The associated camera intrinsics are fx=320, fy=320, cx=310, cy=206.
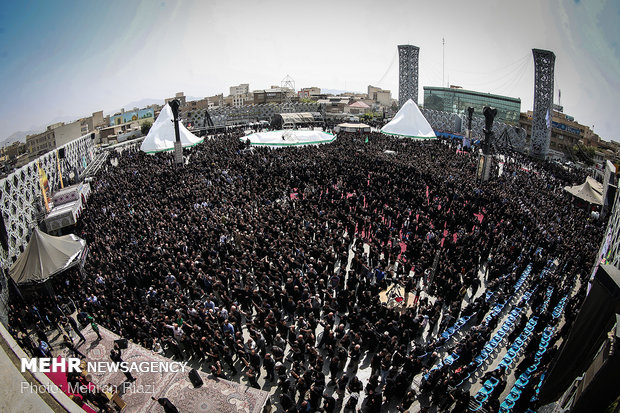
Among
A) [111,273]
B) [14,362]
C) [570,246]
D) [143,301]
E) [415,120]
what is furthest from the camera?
[415,120]

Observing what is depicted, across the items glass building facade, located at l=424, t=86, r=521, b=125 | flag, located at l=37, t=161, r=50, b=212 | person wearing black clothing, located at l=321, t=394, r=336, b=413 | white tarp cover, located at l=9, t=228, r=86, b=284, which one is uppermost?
glass building facade, located at l=424, t=86, r=521, b=125

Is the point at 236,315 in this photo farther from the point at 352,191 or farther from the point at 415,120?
the point at 415,120

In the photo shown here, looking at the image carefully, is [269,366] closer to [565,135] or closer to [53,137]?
[53,137]

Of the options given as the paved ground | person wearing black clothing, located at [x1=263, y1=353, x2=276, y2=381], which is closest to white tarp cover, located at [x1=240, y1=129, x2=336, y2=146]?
the paved ground

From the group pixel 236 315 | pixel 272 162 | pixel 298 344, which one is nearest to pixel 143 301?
pixel 236 315

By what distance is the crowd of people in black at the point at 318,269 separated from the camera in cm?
748

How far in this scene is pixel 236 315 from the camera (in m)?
8.65

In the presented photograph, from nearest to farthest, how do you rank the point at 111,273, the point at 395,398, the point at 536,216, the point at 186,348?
1. the point at 395,398
2. the point at 186,348
3. the point at 111,273
4. the point at 536,216

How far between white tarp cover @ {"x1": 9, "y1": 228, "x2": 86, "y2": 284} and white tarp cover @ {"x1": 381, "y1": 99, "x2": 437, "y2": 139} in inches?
1092

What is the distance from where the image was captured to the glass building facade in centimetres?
5294

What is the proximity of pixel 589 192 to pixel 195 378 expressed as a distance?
77.2 ft

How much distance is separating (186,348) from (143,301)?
2880mm

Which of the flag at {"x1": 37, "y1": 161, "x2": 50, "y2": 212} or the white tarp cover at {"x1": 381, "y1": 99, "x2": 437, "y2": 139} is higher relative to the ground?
the white tarp cover at {"x1": 381, "y1": 99, "x2": 437, "y2": 139}

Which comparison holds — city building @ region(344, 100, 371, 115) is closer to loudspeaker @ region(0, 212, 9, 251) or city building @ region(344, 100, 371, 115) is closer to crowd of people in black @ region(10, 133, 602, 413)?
crowd of people in black @ region(10, 133, 602, 413)
